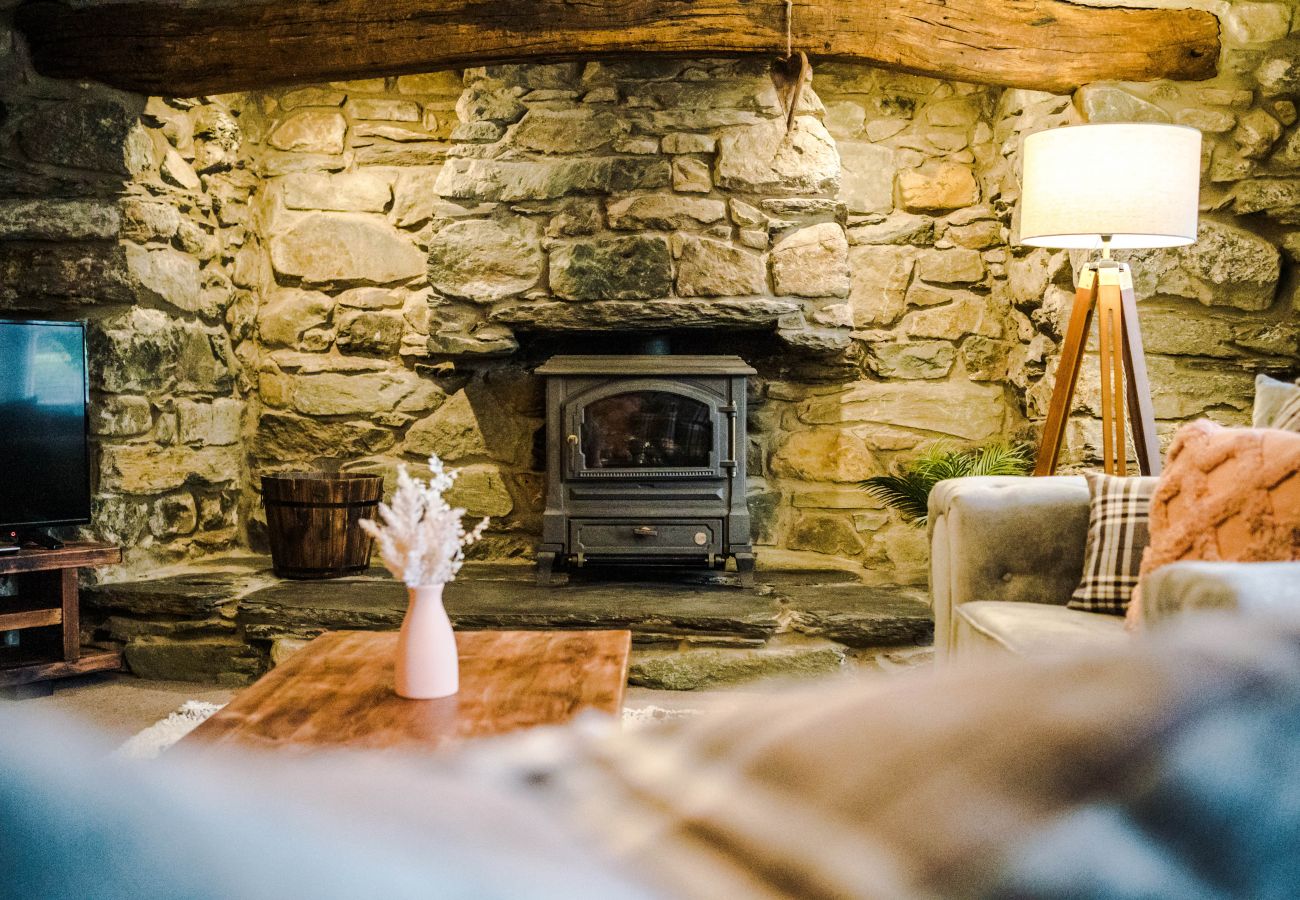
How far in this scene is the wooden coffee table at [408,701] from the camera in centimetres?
143

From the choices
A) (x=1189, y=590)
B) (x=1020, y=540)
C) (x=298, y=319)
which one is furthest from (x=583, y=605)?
(x=1189, y=590)

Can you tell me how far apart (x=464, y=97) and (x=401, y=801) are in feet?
11.6

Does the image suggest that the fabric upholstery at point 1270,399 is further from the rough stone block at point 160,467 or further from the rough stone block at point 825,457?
the rough stone block at point 160,467

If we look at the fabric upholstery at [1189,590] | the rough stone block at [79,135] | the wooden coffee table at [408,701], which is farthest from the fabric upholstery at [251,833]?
the rough stone block at [79,135]

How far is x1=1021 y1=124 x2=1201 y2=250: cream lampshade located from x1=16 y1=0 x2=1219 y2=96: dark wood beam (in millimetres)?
755

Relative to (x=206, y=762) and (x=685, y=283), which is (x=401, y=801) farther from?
(x=685, y=283)

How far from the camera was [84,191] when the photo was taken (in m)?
3.21

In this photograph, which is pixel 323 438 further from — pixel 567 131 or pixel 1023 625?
pixel 1023 625

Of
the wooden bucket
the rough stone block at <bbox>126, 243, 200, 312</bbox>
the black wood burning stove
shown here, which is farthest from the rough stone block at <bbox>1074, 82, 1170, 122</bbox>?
the rough stone block at <bbox>126, 243, 200, 312</bbox>

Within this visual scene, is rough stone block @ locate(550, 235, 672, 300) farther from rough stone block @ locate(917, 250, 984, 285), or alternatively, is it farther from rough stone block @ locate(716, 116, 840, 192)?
rough stone block @ locate(917, 250, 984, 285)

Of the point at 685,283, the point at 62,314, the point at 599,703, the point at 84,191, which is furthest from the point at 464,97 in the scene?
the point at 599,703

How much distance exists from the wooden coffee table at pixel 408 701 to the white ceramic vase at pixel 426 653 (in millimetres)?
25

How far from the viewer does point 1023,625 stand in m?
1.84

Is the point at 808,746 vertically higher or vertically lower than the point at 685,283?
lower
